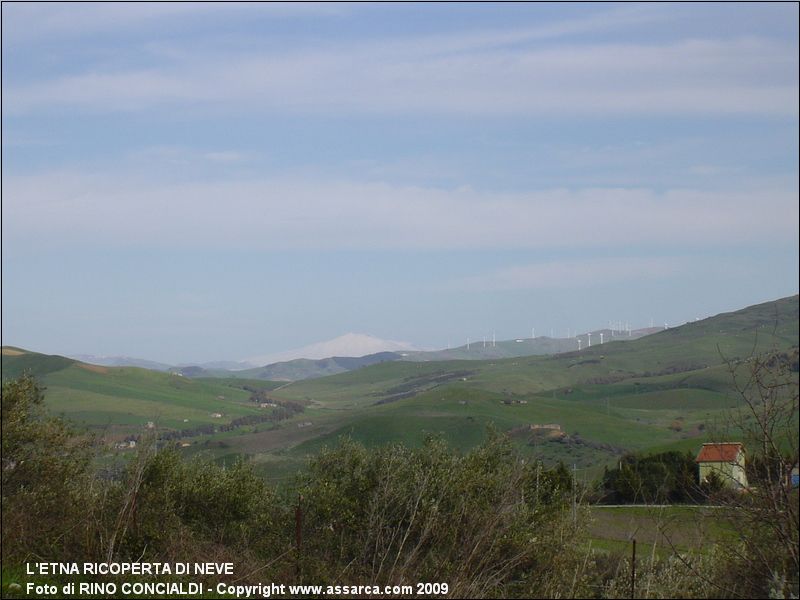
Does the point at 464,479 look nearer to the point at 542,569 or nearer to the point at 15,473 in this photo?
the point at 542,569

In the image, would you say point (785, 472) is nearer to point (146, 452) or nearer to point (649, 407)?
point (146, 452)

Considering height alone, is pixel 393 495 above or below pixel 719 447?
below

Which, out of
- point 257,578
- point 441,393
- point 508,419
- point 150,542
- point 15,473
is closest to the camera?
point 257,578

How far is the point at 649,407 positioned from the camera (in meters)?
173

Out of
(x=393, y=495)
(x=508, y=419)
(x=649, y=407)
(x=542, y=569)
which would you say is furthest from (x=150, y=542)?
(x=649, y=407)

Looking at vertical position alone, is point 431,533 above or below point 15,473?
below

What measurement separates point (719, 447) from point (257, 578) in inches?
339

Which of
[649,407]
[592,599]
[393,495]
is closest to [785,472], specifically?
[592,599]

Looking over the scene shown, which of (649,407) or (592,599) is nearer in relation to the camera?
(592,599)

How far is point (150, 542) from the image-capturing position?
56.4 ft

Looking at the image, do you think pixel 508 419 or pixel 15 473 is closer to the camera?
pixel 15 473

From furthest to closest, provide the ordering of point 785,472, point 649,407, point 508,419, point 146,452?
point 649,407 < point 508,419 < point 146,452 < point 785,472

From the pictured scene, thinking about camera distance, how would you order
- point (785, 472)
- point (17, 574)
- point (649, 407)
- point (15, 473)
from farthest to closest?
point (649, 407) < point (15, 473) < point (17, 574) < point (785, 472)

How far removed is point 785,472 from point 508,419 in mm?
143614
